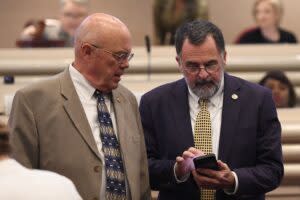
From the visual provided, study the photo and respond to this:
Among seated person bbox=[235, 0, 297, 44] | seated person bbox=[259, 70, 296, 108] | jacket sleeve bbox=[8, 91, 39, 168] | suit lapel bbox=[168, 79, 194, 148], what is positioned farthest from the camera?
seated person bbox=[235, 0, 297, 44]

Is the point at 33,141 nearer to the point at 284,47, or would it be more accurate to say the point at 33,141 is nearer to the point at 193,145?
the point at 193,145

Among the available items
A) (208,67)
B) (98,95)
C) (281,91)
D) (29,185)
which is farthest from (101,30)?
(281,91)

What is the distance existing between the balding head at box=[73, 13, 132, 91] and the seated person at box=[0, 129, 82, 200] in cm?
103

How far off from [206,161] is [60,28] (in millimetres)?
3728

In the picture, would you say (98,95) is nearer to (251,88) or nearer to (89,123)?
(89,123)

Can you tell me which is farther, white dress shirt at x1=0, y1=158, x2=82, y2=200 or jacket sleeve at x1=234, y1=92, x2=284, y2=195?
jacket sleeve at x1=234, y1=92, x2=284, y2=195

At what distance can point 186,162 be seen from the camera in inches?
158

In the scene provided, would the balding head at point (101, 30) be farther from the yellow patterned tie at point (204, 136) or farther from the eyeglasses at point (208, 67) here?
the yellow patterned tie at point (204, 136)

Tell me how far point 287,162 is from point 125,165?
6.11ft

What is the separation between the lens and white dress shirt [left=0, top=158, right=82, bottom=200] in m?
2.86

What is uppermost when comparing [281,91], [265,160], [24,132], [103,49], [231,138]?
[103,49]

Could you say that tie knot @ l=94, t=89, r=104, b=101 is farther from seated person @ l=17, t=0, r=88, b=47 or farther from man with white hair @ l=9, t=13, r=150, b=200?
seated person @ l=17, t=0, r=88, b=47

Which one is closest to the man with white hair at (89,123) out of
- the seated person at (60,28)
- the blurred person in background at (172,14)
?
the seated person at (60,28)

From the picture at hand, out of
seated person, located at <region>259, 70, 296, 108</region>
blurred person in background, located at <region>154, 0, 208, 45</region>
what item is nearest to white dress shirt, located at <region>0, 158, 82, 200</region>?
seated person, located at <region>259, 70, 296, 108</region>
